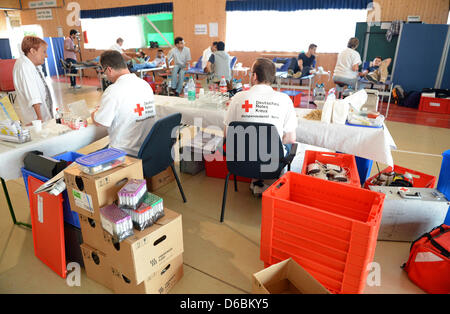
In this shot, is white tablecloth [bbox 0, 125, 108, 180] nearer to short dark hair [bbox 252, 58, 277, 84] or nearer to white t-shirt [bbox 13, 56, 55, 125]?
white t-shirt [bbox 13, 56, 55, 125]

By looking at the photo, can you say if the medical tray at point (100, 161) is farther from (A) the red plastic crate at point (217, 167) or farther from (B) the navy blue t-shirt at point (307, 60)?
(B) the navy blue t-shirt at point (307, 60)

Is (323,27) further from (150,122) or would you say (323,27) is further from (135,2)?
(150,122)

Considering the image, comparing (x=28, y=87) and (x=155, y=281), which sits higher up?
(x=28, y=87)

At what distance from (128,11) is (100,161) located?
10.1 metres

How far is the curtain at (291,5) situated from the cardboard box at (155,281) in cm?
743

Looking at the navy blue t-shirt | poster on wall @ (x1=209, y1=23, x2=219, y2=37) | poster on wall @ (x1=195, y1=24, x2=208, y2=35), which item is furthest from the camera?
poster on wall @ (x1=195, y1=24, x2=208, y2=35)

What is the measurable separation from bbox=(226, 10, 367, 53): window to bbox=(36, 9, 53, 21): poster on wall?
26.2ft

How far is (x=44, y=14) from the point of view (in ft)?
38.6

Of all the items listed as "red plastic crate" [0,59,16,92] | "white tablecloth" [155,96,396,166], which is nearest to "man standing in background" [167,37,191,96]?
"red plastic crate" [0,59,16,92]

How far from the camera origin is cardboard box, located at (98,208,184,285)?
1.37 m

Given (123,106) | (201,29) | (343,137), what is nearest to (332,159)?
(343,137)

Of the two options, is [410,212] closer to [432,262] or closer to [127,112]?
[432,262]

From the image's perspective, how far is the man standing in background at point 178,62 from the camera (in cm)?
676
